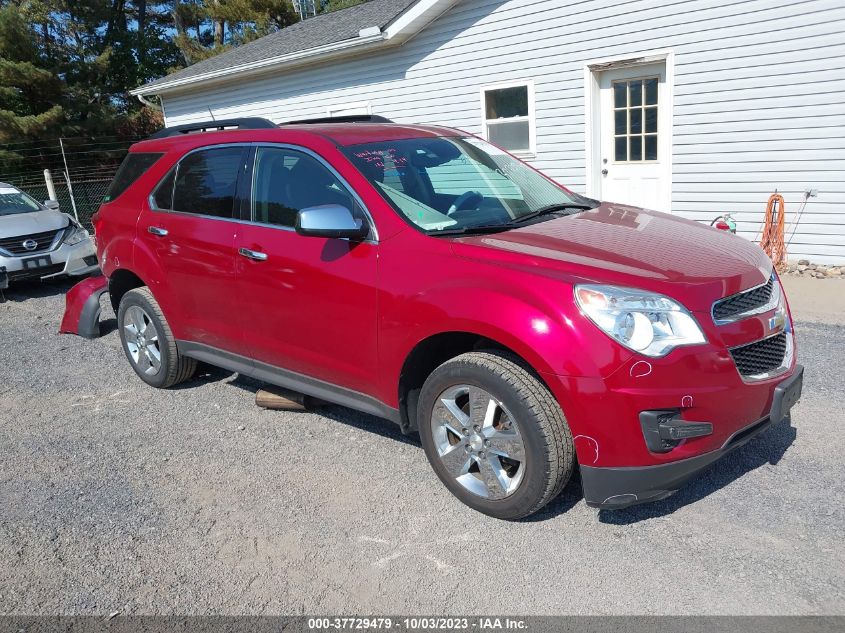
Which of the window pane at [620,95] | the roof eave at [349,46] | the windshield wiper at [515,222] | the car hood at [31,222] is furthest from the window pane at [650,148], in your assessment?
the car hood at [31,222]

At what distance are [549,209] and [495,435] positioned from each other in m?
1.51

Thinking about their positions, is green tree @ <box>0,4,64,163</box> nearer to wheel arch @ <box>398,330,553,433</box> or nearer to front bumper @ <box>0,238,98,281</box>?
front bumper @ <box>0,238,98,281</box>

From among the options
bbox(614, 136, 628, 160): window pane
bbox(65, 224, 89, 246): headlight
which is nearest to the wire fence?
bbox(65, 224, 89, 246): headlight

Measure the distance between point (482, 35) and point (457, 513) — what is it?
9.07m

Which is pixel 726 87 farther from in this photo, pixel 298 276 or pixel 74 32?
pixel 74 32

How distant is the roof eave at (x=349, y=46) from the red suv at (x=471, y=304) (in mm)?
6910

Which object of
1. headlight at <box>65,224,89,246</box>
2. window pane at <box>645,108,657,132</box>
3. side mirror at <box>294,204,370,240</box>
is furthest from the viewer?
headlight at <box>65,224,89,246</box>

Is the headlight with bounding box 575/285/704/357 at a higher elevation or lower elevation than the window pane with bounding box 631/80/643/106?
lower

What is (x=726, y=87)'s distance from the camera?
337 inches

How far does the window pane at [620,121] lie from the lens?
378 inches

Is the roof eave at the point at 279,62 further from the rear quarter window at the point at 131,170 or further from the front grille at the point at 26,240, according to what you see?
the rear quarter window at the point at 131,170

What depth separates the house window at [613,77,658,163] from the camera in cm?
932

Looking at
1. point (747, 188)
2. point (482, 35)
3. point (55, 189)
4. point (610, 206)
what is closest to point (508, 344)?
point (610, 206)

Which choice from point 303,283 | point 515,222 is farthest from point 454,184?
point 303,283
